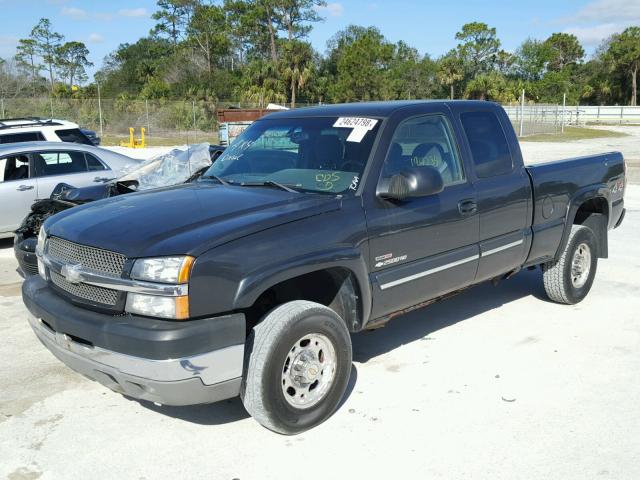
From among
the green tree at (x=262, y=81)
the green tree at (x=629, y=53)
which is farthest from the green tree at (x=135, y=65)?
the green tree at (x=629, y=53)

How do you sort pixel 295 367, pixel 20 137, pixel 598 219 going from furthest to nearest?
pixel 20 137 < pixel 598 219 < pixel 295 367

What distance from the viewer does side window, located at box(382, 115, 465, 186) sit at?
174 inches

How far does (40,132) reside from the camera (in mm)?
12289

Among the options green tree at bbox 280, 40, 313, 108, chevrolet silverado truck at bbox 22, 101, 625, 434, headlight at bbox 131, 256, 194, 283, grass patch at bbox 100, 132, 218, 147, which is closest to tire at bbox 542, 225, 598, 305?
chevrolet silverado truck at bbox 22, 101, 625, 434

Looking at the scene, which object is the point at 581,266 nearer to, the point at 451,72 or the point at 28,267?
the point at 28,267

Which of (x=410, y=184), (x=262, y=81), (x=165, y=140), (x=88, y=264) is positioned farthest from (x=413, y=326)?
(x=262, y=81)

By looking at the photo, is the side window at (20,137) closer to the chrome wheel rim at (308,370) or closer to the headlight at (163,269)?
the headlight at (163,269)

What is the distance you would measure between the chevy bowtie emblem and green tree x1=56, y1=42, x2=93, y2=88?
108 m

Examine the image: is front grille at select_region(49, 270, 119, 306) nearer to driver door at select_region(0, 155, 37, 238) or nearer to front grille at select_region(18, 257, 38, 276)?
front grille at select_region(18, 257, 38, 276)

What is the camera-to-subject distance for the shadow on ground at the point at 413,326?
414 cm

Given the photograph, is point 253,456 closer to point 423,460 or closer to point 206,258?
point 423,460

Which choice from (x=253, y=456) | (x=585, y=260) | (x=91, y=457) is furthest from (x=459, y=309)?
(x=91, y=457)

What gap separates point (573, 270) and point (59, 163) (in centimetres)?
704

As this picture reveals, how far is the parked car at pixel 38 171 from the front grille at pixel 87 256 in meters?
5.14
